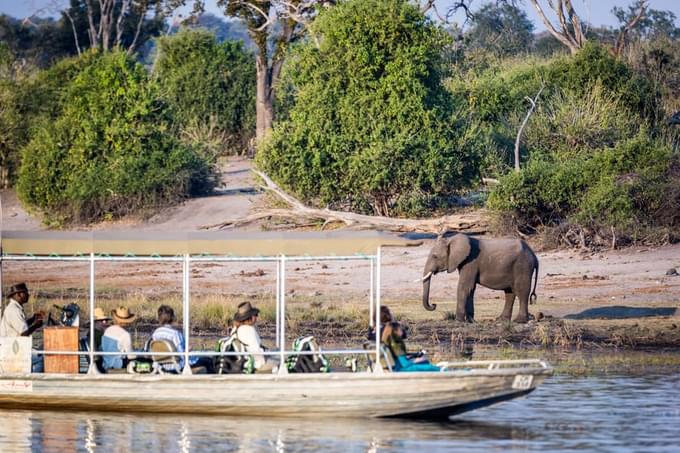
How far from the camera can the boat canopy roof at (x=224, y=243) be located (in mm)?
16625

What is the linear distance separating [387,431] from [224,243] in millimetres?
2817

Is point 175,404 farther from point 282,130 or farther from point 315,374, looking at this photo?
point 282,130

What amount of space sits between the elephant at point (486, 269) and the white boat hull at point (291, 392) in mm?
7771

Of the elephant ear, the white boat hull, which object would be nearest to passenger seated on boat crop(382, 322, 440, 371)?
the white boat hull

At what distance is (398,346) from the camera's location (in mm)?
16922

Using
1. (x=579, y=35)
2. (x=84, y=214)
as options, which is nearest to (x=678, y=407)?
(x=84, y=214)

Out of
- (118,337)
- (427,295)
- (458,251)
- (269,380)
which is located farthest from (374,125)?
(269,380)

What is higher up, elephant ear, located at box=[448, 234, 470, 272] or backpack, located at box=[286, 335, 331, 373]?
elephant ear, located at box=[448, 234, 470, 272]

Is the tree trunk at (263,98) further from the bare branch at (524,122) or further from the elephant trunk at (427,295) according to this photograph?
the elephant trunk at (427,295)

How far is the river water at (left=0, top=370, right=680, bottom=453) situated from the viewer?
1580 cm

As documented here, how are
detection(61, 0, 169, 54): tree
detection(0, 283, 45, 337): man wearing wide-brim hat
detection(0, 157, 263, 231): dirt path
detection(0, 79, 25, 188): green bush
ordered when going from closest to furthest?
detection(0, 283, 45, 337): man wearing wide-brim hat → detection(0, 157, 263, 231): dirt path → detection(0, 79, 25, 188): green bush → detection(61, 0, 169, 54): tree

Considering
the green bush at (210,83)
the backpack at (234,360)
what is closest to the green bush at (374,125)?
the green bush at (210,83)

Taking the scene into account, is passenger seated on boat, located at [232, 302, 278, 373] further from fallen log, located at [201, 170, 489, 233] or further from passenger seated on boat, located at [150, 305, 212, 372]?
fallen log, located at [201, 170, 489, 233]

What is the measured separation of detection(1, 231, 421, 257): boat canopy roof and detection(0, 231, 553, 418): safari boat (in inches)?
0.4
